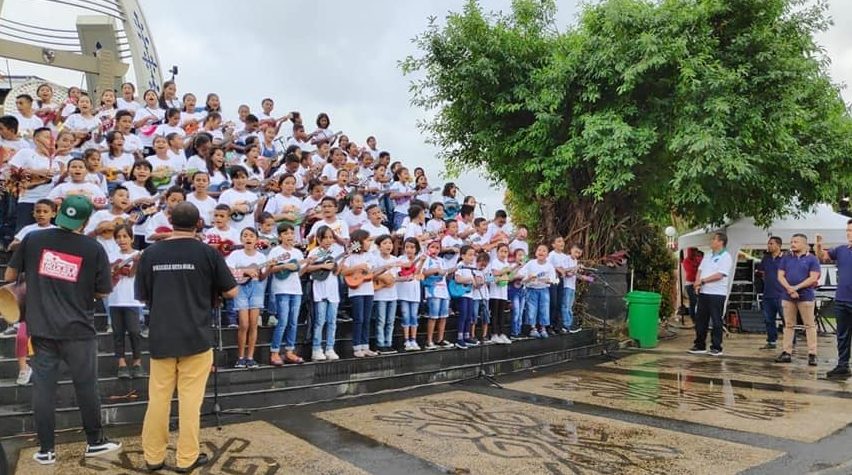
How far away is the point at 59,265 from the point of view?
14.6 feet

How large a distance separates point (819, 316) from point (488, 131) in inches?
318

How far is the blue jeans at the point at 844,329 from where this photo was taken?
8727 millimetres

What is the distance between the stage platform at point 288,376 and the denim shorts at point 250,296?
24.7 inches

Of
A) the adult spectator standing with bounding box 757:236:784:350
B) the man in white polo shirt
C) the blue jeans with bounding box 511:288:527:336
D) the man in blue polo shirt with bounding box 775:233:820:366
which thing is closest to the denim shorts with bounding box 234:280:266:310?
the blue jeans with bounding box 511:288:527:336

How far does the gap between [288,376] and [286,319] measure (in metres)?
0.57

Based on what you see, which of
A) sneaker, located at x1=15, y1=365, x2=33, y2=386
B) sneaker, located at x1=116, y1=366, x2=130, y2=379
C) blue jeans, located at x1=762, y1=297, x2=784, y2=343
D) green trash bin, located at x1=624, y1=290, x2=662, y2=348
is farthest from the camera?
green trash bin, located at x1=624, y1=290, x2=662, y2=348

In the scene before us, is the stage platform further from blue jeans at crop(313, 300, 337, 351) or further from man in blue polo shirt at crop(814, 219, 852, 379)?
man in blue polo shirt at crop(814, 219, 852, 379)

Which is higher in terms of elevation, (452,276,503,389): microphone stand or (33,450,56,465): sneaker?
(452,276,503,389): microphone stand

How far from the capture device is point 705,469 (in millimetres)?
4730

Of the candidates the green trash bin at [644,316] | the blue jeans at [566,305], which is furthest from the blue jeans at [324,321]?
the green trash bin at [644,316]

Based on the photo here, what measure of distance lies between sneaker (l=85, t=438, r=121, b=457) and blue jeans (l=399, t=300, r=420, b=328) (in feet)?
13.0

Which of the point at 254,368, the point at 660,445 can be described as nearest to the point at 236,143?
the point at 254,368

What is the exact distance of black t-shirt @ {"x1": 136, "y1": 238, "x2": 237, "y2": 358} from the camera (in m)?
4.29

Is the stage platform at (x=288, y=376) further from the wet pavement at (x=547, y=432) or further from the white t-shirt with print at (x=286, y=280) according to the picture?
the white t-shirt with print at (x=286, y=280)
